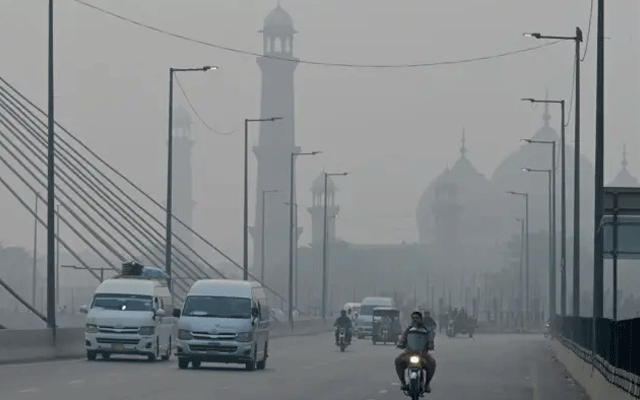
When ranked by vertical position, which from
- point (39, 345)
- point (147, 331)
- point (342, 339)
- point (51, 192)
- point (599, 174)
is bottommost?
point (342, 339)

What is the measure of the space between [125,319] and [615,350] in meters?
20.1

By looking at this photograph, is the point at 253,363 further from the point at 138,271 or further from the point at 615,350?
the point at 615,350

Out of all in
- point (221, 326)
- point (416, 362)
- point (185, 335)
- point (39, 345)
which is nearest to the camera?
point (416, 362)

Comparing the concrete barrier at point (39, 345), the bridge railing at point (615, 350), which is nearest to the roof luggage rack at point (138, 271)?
the concrete barrier at point (39, 345)

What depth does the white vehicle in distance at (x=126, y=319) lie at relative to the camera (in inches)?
2024

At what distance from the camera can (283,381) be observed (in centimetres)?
4284

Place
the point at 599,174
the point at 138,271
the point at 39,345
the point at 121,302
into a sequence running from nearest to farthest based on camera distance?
the point at 599,174
the point at 121,302
the point at 39,345
the point at 138,271

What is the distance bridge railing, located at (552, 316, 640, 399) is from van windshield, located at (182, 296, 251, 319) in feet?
25.5

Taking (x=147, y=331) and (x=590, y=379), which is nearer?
(x=590, y=379)

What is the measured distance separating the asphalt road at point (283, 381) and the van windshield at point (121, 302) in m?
1.35

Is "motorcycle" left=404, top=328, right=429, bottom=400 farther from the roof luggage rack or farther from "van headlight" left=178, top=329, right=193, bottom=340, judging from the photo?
the roof luggage rack

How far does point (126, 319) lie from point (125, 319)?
0.08 feet

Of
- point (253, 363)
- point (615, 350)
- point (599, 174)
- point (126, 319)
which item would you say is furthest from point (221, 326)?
point (615, 350)

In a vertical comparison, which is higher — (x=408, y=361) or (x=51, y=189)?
(x=51, y=189)
